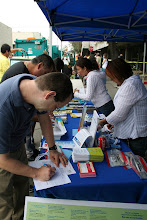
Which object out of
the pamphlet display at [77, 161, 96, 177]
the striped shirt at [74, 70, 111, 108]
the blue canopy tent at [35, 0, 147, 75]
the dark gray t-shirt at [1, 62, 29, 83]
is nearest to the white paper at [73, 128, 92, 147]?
the pamphlet display at [77, 161, 96, 177]

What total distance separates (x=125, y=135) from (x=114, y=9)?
9.43 ft

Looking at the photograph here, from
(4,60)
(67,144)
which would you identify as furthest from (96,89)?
(4,60)

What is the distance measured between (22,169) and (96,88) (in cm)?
216

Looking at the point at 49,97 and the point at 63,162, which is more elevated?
the point at 49,97

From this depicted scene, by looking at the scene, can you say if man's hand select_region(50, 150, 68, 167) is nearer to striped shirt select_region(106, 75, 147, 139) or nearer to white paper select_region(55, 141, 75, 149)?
white paper select_region(55, 141, 75, 149)

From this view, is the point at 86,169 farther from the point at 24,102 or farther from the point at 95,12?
the point at 95,12

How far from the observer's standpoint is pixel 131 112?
5.67 feet

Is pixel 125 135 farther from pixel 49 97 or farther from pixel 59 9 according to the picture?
pixel 59 9

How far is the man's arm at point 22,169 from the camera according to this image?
1011 millimetres

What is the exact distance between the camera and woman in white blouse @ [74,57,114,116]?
9.58ft

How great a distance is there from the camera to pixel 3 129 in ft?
3.14

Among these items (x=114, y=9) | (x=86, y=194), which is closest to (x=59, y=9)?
(x=114, y=9)

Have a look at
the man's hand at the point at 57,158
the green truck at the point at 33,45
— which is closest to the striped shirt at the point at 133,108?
the man's hand at the point at 57,158

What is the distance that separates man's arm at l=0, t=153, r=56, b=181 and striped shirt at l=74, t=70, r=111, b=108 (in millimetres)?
1933
